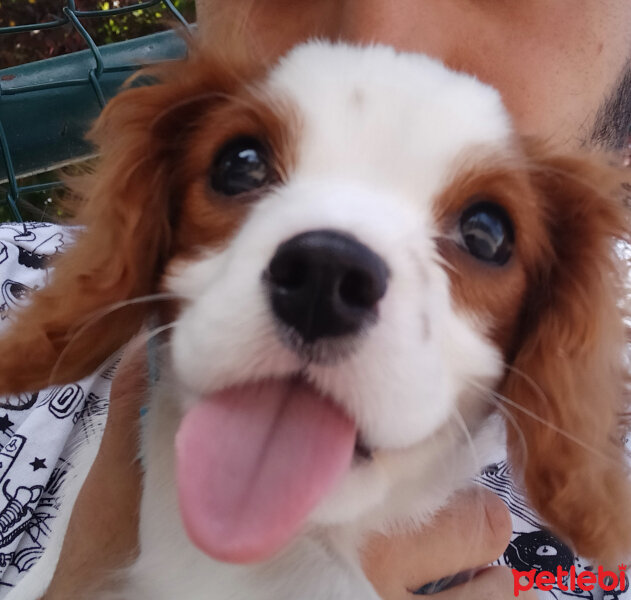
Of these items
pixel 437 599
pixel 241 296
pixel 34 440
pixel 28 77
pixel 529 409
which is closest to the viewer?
pixel 241 296

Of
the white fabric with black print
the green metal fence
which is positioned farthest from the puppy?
the green metal fence

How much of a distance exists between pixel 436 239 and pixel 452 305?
0.07 m

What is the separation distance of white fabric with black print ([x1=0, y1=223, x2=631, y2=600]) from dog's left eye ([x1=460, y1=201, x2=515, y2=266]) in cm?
41

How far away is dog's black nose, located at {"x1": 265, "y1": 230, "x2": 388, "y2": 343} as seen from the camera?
542 mm

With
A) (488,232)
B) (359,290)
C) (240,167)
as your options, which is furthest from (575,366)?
(240,167)

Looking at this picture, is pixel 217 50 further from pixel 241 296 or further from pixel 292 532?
pixel 292 532

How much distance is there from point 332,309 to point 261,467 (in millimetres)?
174

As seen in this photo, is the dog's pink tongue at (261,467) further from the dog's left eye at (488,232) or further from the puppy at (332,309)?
the dog's left eye at (488,232)

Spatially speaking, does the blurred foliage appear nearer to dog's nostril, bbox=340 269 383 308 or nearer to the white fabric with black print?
the white fabric with black print

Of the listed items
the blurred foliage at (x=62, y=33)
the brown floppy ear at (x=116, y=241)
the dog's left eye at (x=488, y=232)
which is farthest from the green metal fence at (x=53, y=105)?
the blurred foliage at (x=62, y=33)

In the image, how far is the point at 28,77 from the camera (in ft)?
5.37

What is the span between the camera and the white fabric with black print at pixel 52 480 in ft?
3.63

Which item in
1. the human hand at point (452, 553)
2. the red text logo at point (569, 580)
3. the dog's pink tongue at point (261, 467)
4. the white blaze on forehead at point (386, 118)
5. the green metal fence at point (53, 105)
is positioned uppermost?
the white blaze on forehead at point (386, 118)

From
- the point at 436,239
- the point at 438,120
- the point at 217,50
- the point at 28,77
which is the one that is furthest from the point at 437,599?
the point at 28,77
